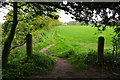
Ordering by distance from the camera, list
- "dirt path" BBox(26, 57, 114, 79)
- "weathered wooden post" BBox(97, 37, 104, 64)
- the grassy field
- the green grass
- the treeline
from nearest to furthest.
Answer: "dirt path" BBox(26, 57, 114, 79), the treeline, "weathered wooden post" BBox(97, 37, 104, 64), the green grass, the grassy field

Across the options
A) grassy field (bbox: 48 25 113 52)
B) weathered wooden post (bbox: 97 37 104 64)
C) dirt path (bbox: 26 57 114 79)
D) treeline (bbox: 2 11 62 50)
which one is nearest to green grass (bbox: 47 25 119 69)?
grassy field (bbox: 48 25 113 52)

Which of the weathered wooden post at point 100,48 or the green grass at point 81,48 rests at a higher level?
the weathered wooden post at point 100,48

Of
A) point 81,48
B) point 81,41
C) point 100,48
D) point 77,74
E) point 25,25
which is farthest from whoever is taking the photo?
point 81,41

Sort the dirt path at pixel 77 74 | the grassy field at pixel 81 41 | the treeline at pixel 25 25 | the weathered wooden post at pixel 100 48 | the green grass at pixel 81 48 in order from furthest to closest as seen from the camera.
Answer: the grassy field at pixel 81 41, the green grass at pixel 81 48, the weathered wooden post at pixel 100 48, the treeline at pixel 25 25, the dirt path at pixel 77 74

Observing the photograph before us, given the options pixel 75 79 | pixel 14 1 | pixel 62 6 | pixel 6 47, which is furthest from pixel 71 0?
pixel 6 47

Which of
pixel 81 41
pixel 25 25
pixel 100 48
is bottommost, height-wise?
pixel 81 41

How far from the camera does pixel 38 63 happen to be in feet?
19.6

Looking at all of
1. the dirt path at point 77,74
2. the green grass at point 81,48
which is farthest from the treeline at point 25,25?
the green grass at point 81,48

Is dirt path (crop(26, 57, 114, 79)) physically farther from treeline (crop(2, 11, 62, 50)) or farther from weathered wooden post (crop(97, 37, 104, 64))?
treeline (crop(2, 11, 62, 50))

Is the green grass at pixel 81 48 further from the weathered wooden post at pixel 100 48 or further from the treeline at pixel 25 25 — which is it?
the treeline at pixel 25 25

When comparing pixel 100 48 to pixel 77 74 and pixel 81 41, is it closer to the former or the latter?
pixel 77 74

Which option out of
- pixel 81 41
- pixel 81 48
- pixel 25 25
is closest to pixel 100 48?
pixel 25 25

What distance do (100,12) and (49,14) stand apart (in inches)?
96.1

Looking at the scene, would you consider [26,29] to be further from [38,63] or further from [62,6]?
[62,6]
